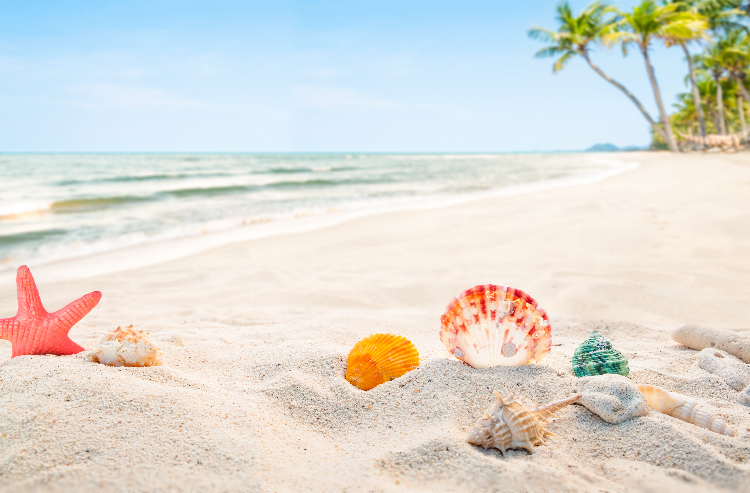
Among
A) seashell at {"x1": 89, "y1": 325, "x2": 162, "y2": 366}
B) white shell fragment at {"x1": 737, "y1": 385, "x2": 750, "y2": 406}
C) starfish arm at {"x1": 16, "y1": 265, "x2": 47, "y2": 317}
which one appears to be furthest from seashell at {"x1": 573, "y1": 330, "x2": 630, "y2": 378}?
starfish arm at {"x1": 16, "y1": 265, "x2": 47, "y2": 317}

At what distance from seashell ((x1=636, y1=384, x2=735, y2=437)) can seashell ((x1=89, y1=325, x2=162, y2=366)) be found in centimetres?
→ 206

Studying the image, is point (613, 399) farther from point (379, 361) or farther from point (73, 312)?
point (73, 312)

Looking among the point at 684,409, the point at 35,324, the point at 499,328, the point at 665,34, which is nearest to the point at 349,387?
the point at 499,328

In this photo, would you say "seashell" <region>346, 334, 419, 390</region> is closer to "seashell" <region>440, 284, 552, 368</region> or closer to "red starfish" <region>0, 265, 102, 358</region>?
"seashell" <region>440, 284, 552, 368</region>

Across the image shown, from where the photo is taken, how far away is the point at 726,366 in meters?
2.07

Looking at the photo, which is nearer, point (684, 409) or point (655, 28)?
point (684, 409)

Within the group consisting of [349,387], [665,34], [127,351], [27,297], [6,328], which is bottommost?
[349,387]

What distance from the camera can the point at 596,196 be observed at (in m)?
8.29

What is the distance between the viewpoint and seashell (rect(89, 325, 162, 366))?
206 centimetres

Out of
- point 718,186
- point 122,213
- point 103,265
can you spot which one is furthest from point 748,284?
point 122,213

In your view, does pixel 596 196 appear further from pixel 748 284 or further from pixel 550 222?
pixel 748 284

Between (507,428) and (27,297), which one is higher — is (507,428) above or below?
below

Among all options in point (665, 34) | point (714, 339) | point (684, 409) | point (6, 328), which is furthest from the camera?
point (665, 34)

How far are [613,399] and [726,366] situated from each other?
787 millimetres
